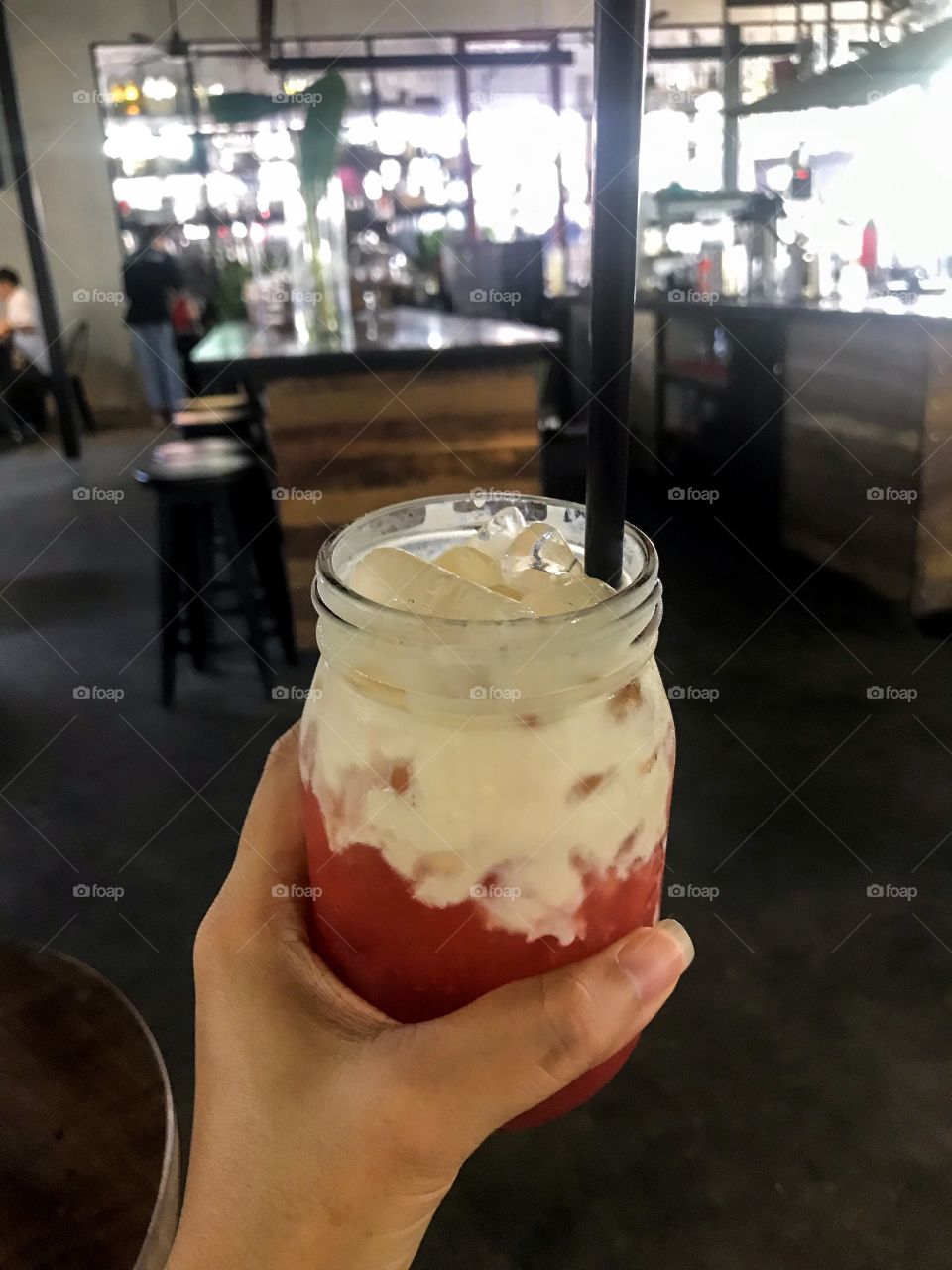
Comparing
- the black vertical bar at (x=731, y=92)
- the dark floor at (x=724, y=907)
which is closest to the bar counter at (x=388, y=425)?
the dark floor at (x=724, y=907)

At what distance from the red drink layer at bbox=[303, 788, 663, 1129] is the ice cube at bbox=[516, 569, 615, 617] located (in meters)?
0.24

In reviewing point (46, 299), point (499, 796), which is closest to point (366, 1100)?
point (499, 796)

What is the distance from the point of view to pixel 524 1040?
789 millimetres

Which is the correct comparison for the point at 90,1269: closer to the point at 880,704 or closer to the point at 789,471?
the point at 880,704

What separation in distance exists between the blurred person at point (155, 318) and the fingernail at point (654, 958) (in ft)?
29.5

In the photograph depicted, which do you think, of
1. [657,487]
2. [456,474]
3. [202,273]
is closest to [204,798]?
[456,474]

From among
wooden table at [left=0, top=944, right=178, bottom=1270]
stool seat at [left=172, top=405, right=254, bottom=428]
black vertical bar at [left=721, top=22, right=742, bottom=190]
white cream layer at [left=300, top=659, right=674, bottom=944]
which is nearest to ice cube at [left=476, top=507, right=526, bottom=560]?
white cream layer at [left=300, top=659, right=674, bottom=944]

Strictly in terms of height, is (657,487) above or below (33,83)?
below

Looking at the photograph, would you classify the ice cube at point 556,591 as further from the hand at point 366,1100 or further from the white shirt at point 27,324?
the white shirt at point 27,324

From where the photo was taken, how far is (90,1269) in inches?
33.3

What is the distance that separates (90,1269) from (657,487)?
601 centimetres

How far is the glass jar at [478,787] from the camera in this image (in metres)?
0.79

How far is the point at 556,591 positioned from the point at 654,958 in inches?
13.7

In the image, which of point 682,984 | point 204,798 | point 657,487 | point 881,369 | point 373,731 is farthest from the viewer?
point 657,487
